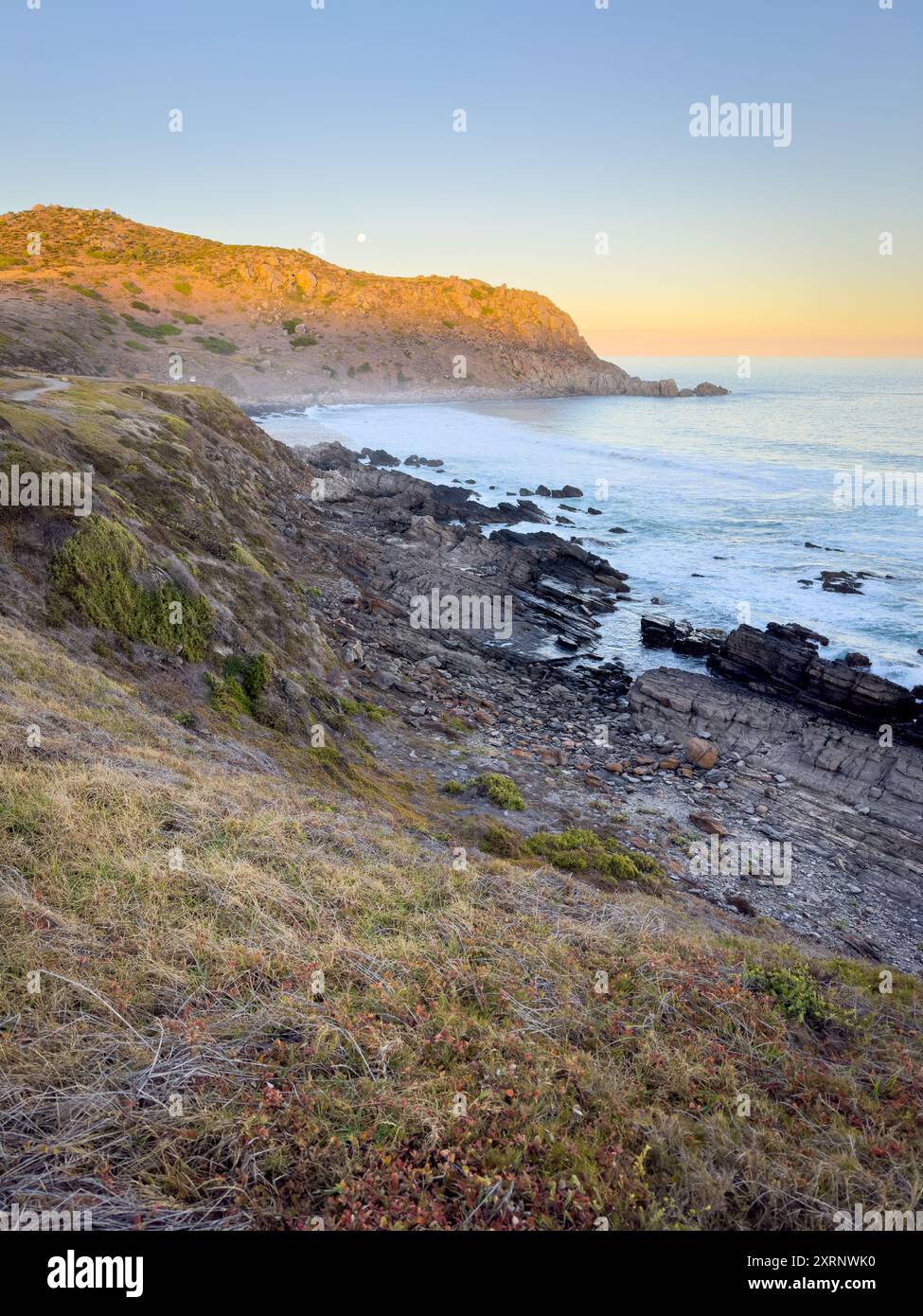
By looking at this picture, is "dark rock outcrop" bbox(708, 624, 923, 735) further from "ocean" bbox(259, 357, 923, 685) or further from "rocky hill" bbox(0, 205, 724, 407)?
"rocky hill" bbox(0, 205, 724, 407)

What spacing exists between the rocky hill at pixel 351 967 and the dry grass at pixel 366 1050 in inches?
1.0

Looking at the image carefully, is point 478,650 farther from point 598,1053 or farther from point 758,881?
point 598,1053

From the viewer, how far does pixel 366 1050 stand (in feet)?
16.0

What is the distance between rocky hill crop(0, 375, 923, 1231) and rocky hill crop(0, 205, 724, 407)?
72.0 m

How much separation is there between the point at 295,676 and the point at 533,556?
832 inches

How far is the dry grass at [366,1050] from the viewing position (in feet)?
13.0

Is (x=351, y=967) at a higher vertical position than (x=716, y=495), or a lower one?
lower

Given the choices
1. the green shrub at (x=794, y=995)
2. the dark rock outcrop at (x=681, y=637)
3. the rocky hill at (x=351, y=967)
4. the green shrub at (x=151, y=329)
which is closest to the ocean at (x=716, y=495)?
the dark rock outcrop at (x=681, y=637)

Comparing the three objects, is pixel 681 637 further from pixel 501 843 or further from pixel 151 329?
pixel 151 329

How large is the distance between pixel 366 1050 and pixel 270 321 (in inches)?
6112

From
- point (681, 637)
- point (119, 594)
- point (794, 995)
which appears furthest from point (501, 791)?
point (681, 637)

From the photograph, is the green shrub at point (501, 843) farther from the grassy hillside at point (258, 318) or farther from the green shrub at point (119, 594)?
the grassy hillside at point (258, 318)

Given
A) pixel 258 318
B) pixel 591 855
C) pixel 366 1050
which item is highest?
pixel 258 318

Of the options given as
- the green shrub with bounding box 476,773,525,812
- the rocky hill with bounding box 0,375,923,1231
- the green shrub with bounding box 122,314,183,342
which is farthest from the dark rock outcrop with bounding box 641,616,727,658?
the green shrub with bounding box 122,314,183,342
